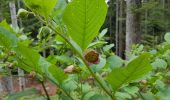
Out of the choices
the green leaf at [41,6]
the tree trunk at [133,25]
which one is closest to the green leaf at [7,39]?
the green leaf at [41,6]

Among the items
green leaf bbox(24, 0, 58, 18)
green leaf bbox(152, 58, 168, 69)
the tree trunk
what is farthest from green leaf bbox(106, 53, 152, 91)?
the tree trunk

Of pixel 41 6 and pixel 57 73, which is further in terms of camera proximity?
pixel 57 73

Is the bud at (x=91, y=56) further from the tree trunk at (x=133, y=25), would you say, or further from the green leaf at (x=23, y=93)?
the tree trunk at (x=133, y=25)

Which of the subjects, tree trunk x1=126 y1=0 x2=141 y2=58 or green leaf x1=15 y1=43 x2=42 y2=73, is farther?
tree trunk x1=126 y1=0 x2=141 y2=58

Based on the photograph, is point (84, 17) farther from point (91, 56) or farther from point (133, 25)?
point (133, 25)

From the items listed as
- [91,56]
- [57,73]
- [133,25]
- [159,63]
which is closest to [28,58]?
[57,73]

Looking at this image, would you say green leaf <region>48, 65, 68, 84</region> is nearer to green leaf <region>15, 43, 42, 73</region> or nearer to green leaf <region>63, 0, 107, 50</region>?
green leaf <region>15, 43, 42, 73</region>
